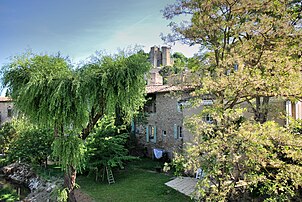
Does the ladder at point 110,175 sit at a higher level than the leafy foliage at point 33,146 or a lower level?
lower

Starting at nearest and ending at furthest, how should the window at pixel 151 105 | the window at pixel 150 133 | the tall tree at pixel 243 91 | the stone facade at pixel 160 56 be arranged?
the tall tree at pixel 243 91
the window at pixel 151 105
the window at pixel 150 133
the stone facade at pixel 160 56

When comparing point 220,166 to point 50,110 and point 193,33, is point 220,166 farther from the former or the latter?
point 50,110

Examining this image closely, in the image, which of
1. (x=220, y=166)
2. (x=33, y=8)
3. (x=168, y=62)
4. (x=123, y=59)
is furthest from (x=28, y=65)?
(x=168, y=62)

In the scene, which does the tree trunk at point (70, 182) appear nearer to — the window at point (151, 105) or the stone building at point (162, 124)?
the stone building at point (162, 124)

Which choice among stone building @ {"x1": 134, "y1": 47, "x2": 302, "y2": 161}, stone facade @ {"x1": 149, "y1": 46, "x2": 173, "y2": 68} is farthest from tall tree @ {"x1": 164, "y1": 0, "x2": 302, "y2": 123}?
stone facade @ {"x1": 149, "y1": 46, "x2": 173, "y2": 68}

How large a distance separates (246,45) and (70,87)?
715cm

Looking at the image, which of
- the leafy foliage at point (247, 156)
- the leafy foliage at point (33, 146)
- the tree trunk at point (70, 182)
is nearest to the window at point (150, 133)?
the leafy foliage at point (33, 146)

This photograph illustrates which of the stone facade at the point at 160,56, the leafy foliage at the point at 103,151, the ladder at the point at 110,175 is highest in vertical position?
the stone facade at the point at 160,56

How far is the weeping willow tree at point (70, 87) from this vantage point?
345 inches

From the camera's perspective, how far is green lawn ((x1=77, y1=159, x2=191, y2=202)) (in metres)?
11.5

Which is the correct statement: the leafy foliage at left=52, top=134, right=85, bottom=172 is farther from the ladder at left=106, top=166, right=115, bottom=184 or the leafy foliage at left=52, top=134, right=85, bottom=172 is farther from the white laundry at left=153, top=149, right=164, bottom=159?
the white laundry at left=153, top=149, right=164, bottom=159

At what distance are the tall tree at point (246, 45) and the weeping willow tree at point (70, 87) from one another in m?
2.80

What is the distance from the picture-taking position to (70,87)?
8.91 m

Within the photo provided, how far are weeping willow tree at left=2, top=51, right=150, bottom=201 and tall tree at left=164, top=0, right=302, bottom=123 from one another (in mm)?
2796
